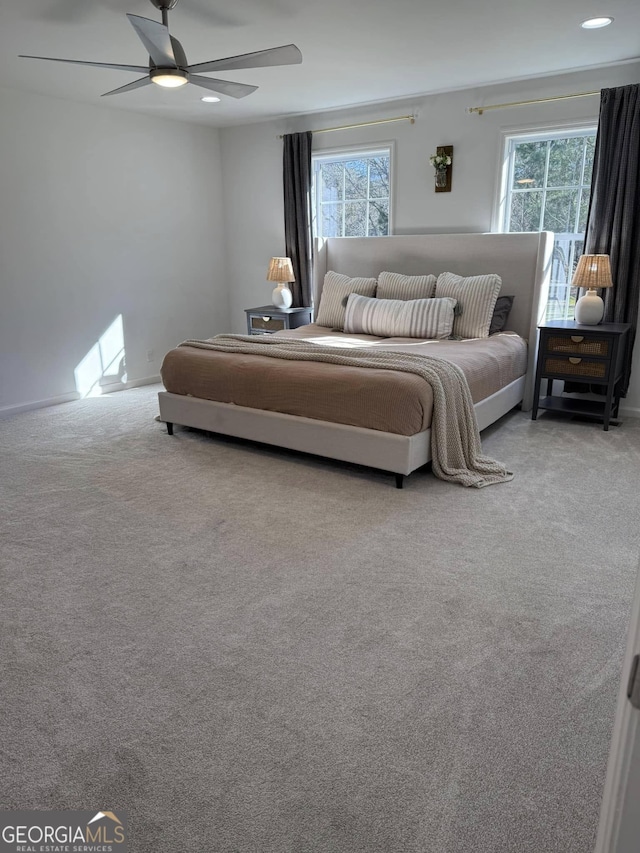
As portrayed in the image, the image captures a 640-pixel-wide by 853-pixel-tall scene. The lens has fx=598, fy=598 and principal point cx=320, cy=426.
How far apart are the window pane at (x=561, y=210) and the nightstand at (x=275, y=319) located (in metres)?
2.38

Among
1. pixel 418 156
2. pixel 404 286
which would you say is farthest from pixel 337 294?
pixel 418 156

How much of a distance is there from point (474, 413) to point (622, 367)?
168 centimetres

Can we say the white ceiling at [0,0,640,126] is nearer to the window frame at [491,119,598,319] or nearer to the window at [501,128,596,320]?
the window frame at [491,119,598,319]

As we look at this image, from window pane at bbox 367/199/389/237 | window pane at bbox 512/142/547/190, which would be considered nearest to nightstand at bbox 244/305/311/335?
window pane at bbox 367/199/389/237

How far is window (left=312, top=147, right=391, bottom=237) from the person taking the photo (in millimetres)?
5652

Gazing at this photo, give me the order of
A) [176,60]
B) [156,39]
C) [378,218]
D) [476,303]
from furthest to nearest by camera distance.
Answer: [378,218], [476,303], [176,60], [156,39]

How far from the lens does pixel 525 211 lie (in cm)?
496

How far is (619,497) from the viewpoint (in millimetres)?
3193

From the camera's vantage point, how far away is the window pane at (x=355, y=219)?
5.85 m

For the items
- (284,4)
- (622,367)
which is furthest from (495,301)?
(284,4)

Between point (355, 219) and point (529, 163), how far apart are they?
172 cm

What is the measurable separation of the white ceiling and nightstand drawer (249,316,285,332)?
199 cm

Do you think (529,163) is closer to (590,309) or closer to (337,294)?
(590,309)

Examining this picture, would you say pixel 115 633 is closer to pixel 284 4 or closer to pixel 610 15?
pixel 284 4
